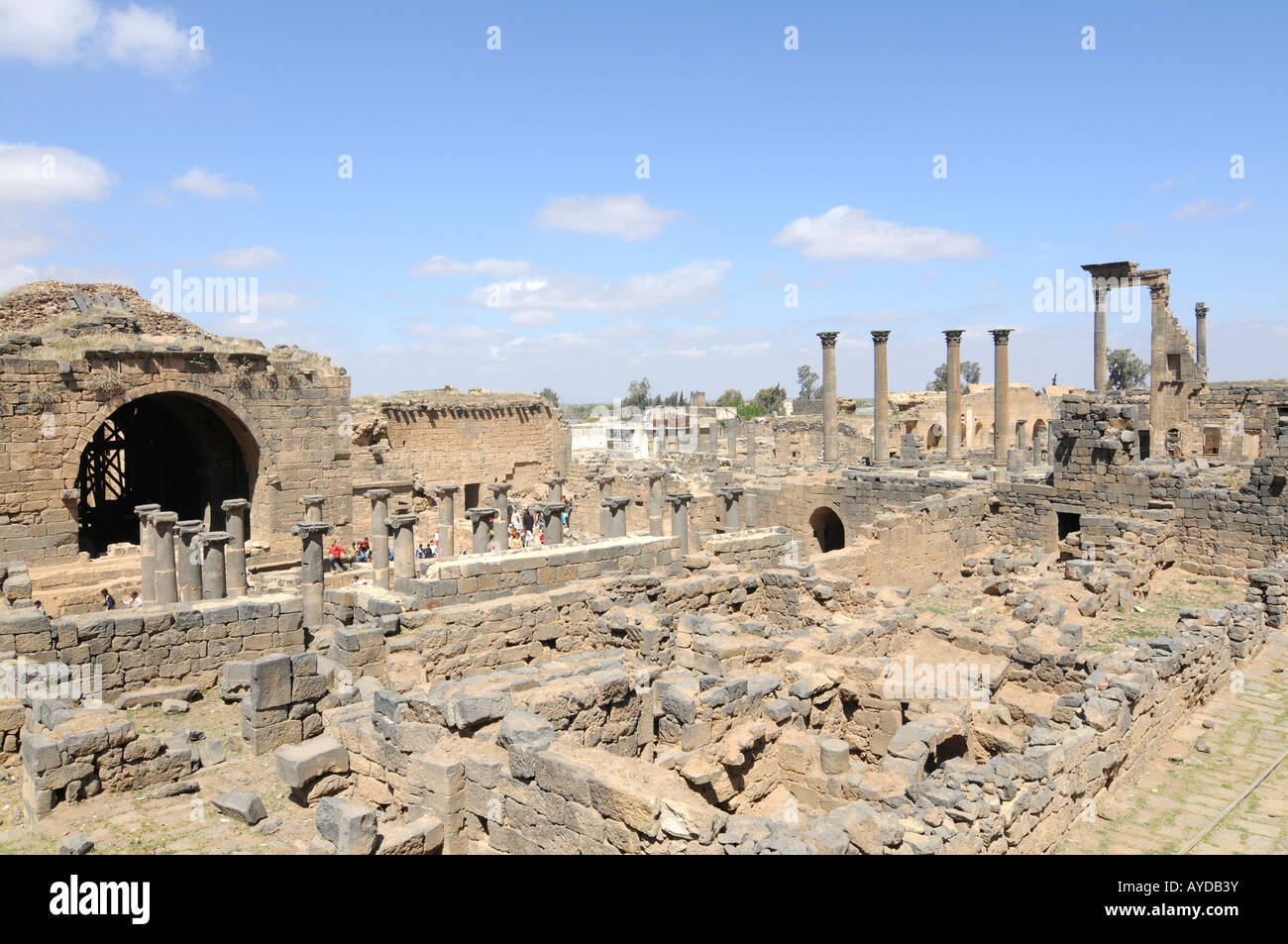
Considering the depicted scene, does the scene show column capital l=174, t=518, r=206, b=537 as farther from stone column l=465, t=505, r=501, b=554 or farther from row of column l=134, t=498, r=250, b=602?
stone column l=465, t=505, r=501, b=554

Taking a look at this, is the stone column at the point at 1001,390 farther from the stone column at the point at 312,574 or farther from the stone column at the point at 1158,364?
the stone column at the point at 312,574

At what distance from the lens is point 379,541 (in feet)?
45.4

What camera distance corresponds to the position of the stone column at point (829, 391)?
3241cm

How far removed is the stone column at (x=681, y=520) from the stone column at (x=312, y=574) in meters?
5.01

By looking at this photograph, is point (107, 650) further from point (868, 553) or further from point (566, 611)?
point (868, 553)

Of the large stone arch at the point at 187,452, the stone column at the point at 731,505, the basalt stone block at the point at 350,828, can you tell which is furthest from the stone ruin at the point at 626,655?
the stone column at the point at 731,505

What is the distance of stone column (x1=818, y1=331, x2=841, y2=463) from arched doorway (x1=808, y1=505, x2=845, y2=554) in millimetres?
8662

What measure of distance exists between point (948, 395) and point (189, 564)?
24.7 m

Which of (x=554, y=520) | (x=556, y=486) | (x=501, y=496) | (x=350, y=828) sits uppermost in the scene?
(x=556, y=486)

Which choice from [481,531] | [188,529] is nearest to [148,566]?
[188,529]

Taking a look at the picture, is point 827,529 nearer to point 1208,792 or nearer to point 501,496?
point 501,496

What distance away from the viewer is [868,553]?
1750cm

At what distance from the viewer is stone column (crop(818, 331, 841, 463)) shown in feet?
106
